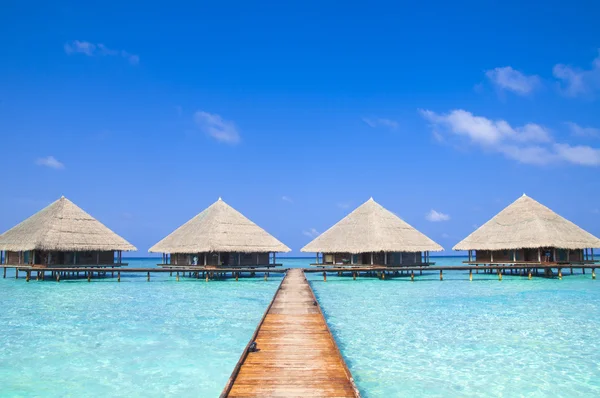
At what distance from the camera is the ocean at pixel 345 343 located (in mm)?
8516

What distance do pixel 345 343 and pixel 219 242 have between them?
65.1 ft

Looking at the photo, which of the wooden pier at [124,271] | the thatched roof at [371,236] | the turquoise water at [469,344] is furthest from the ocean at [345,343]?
the thatched roof at [371,236]

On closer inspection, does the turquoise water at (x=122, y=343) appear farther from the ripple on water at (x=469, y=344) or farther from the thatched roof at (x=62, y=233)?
the thatched roof at (x=62, y=233)

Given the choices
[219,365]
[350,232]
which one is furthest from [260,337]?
[350,232]

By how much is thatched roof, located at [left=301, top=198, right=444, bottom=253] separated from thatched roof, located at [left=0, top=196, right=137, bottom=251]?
43.3 feet

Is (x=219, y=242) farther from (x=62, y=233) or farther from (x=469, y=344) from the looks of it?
(x=469, y=344)

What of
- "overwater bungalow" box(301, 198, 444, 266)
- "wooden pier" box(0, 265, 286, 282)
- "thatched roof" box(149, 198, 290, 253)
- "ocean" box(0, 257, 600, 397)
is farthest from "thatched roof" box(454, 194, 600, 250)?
"wooden pier" box(0, 265, 286, 282)

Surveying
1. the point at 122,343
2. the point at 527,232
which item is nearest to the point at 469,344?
the point at 122,343

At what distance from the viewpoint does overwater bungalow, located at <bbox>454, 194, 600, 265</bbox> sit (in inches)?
1264

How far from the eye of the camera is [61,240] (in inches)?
1181

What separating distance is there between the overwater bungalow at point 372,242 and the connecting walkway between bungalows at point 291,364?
812 inches

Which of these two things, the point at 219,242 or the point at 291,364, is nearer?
the point at 291,364

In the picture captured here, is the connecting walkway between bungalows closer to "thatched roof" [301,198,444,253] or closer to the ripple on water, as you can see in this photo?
the ripple on water

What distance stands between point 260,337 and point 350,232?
80.4 feet
